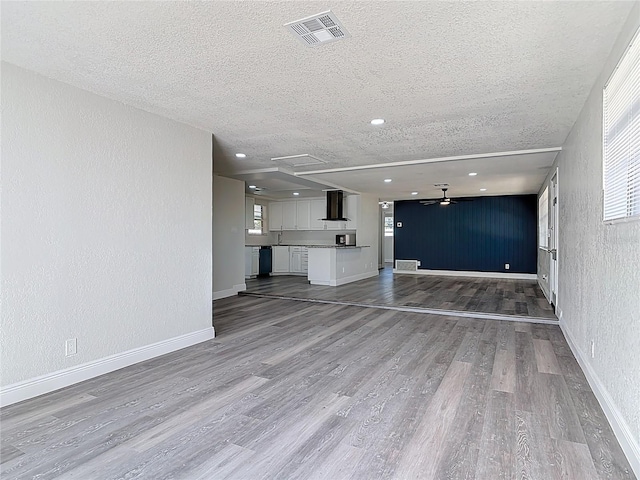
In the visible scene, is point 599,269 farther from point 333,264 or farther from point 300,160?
point 333,264

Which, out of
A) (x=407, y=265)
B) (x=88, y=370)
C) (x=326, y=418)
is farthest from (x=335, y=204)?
(x=326, y=418)

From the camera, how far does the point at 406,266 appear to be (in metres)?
11.2

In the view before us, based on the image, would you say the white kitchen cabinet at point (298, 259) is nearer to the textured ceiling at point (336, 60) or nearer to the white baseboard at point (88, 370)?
the white baseboard at point (88, 370)

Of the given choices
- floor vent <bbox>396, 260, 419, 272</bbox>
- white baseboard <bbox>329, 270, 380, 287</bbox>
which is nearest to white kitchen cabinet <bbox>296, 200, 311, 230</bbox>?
white baseboard <bbox>329, 270, 380, 287</bbox>

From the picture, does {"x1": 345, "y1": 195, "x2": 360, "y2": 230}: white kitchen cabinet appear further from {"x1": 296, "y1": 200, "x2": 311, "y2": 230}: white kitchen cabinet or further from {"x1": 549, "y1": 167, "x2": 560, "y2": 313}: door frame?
{"x1": 549, "y1": 167, "x2": 560, "y2": 313}: door frame

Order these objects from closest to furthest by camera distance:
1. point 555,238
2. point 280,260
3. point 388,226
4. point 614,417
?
point 614,417
point 555,238
point 280,260
point 388,226

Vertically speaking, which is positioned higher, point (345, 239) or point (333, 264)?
point (345, 239)

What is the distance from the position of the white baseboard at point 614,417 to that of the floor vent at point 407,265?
776 centimetres

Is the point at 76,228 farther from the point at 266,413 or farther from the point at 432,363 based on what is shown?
the point at 432,363

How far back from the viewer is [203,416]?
239 cm

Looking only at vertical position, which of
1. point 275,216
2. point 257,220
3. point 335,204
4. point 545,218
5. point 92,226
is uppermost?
point 335,204

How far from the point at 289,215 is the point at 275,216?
19.0 inches

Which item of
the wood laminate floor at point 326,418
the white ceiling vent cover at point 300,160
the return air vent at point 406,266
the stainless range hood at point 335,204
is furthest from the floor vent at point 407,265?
the wood laminate floor at point 326,418

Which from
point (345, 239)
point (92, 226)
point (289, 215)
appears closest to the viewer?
point (92, 226)
